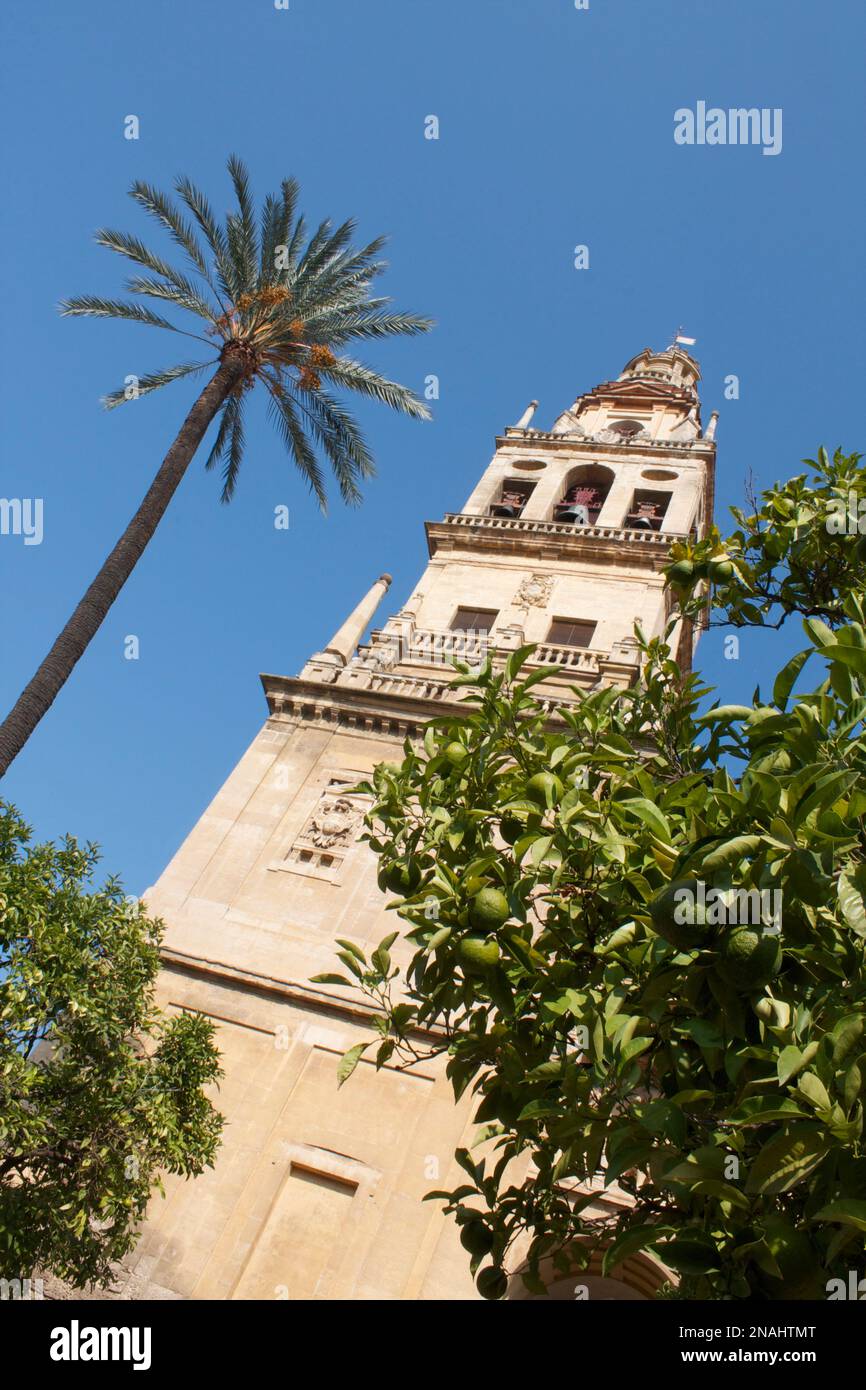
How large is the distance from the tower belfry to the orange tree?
1149mm

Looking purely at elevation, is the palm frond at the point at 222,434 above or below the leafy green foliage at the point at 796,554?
above

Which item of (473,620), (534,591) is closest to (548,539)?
(534,591)

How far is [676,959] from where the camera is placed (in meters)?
4.26

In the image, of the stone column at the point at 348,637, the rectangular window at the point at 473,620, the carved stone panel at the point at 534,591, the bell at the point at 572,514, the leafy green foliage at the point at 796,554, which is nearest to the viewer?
the leafy green foliage at the point at 796,554

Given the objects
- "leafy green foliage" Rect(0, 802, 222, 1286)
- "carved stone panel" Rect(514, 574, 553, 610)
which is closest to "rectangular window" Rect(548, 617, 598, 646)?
"carved stone panel" Rect(514, 574, 553, 610)

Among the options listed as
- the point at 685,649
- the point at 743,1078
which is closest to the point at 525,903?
the point at 743,1078

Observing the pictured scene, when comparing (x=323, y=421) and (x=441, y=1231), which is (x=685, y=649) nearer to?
(x=323, y=421)

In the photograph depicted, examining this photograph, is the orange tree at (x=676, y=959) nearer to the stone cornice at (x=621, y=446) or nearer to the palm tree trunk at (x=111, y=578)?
the palm tree trunk at (x=111, y=578)

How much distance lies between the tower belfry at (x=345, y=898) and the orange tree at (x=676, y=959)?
1149 mm

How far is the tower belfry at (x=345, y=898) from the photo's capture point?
46.3ft

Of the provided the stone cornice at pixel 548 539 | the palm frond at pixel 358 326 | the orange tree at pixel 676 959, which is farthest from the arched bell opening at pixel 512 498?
the orange tree at pixel 676 959

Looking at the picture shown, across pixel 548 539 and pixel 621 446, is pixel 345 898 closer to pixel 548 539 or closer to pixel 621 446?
pixel 548 539

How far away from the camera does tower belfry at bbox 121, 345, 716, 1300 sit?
555 inches
